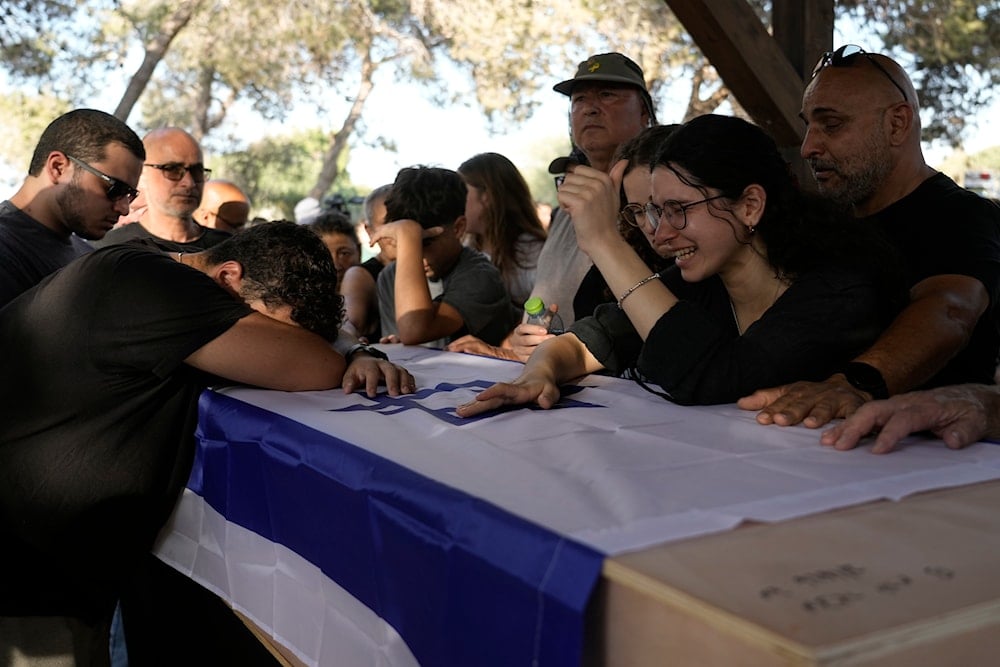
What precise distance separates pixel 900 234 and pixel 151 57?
12.4m

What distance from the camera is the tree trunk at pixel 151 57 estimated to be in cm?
1232

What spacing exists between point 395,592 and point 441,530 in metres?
0.16

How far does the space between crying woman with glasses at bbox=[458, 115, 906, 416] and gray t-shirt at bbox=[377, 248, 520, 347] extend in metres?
1.41

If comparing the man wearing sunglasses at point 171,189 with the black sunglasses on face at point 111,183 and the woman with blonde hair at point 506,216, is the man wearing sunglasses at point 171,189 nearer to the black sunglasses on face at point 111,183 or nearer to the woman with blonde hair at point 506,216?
the black sunglasses on face at point 111,183

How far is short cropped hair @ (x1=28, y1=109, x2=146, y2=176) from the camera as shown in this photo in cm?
312

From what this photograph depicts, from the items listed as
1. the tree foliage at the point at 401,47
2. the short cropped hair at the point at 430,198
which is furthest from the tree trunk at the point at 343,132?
the short cropped hair at the point at 430,198

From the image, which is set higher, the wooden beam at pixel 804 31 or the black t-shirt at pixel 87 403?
the wooden beam at pixel 804 31

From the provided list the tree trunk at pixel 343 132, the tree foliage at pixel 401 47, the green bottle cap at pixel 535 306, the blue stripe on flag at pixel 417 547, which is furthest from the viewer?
the tree trunk at pixel 343 132

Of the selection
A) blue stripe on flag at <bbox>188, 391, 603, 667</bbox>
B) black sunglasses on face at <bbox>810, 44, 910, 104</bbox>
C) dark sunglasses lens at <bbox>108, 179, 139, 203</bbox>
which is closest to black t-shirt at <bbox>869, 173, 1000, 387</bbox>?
black sunglasses on face at <bbox>810, 44, 910, 104</bbox>

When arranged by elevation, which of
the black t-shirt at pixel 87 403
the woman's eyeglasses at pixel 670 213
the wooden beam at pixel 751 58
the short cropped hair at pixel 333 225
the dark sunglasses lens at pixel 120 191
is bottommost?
the black t-shirt at pixel 87 403

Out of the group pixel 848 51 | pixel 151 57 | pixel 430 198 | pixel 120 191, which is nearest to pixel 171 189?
pixel 120 191

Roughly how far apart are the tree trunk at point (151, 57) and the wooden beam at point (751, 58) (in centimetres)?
982

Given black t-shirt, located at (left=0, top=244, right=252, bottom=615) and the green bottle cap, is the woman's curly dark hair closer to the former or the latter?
black t-shirt, located at (left=0, top=244, right=252, bottom=615)

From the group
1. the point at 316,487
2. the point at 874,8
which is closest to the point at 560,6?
the point at 874,8
